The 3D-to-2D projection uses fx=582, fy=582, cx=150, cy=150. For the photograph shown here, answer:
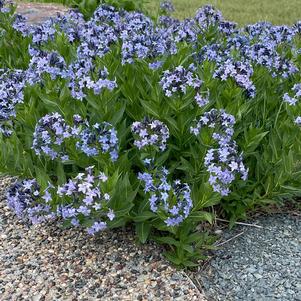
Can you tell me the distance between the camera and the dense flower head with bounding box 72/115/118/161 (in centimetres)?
307

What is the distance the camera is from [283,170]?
139 inches

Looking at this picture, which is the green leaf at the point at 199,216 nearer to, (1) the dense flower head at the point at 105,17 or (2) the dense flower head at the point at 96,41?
(2) the dense flower head at the point at 96,41

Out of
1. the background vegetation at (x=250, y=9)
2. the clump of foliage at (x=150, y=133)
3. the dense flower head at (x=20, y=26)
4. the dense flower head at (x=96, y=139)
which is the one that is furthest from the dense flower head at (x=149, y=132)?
the background vegetation at (x=250, y=9)

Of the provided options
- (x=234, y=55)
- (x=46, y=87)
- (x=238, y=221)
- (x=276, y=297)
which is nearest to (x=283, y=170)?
(x=238, y=221)

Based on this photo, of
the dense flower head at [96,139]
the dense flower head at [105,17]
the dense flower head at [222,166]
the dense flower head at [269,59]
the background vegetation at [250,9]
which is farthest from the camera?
the background vegetation at [250,9]

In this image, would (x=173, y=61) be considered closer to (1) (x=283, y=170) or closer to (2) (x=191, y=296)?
(1) (x=283, y=170)

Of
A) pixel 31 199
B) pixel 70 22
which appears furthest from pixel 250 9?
pixel 31 199

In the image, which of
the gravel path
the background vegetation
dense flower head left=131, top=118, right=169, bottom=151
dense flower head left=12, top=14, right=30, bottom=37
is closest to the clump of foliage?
dense flower head left=131, top=118, right=169, bottom=151

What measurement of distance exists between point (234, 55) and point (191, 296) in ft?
6.07

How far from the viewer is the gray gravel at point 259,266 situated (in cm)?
331

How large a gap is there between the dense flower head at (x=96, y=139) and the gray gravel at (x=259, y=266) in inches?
37.6

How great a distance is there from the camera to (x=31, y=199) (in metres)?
3.19

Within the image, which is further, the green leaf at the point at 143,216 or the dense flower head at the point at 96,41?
the dense flower head at the point at 96,41

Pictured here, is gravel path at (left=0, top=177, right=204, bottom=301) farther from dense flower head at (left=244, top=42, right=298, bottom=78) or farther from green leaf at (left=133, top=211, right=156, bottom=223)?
dense flower head at (left=244, top=42, right=298, bottom=78)
